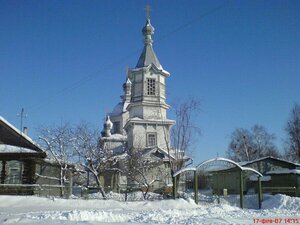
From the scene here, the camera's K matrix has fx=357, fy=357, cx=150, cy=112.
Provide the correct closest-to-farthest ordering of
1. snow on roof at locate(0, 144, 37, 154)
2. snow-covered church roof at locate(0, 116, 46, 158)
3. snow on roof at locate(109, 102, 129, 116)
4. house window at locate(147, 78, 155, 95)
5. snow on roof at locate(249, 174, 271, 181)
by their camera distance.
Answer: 1. snow on roof at locate(0, 144, 37, 154)
2. snow-covered church roof at locate(0, 116, 46, 158)
3. snow on roof at locate(249, 174, 271, 181)
4. house window at locate(147, 78, 155, 95)
5. snow on roof at locate(109, 102, 129, 116)

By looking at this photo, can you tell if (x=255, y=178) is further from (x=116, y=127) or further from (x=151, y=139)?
(x=116, y=127)

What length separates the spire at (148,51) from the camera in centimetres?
4766

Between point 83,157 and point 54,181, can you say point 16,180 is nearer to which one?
point 83,157

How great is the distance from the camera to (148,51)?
49.4m

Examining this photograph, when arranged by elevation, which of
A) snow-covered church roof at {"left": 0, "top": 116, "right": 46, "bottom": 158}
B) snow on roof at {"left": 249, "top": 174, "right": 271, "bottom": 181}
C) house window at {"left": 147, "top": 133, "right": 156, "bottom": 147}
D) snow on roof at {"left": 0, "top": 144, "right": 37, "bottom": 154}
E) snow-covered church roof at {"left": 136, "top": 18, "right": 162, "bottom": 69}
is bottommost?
snow on roof at {"left": 249, "top": 174, "right": 271, "bottom": 181}

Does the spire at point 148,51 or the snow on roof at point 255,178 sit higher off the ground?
the spire at point 148,51

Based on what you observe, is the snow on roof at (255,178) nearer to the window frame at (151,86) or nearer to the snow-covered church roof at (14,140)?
the window frame at (151,86)

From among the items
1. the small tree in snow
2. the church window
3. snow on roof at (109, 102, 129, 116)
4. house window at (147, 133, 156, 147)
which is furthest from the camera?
snow on roof at (109, 102, 129, 116)

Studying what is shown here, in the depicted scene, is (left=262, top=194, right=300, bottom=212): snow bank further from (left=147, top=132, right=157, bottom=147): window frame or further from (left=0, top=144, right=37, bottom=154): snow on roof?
(left=147, top=132, right=157, bottom=147): window frame

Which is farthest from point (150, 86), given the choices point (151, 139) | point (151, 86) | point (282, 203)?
point (282, 203)

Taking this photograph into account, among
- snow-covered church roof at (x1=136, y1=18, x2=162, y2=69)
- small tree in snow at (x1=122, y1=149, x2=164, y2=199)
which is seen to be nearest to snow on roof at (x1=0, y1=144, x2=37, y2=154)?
small tree in snow at (x1=122, y1=149, x2=164, y2=199)

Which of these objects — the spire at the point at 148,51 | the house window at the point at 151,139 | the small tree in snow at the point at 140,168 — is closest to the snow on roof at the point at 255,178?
the small tree in snow at the point at 140,168

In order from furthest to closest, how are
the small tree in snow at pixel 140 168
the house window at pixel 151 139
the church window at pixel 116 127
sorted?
1. the church window at pixel 116 127
2. the house window at pixel 151 139
3. the small tree in snow at pixel 140 168

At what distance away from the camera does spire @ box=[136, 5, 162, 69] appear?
156ft
